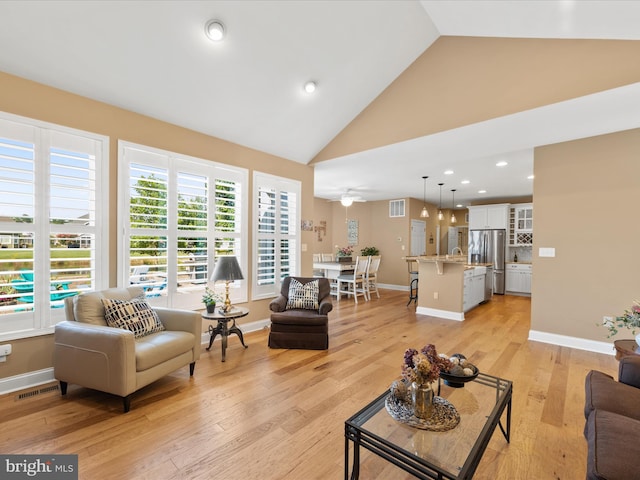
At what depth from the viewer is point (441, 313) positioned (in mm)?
5375

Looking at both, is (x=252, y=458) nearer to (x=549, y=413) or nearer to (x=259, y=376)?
(x=259, y=376)

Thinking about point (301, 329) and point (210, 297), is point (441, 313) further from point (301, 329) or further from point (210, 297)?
point (210, 297)

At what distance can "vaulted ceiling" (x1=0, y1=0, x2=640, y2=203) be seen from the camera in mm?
2396

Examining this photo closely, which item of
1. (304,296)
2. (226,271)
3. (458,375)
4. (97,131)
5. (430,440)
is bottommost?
(430,440)

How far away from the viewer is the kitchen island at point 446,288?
5.19 metres

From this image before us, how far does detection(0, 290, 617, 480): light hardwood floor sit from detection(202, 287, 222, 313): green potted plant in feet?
1.84

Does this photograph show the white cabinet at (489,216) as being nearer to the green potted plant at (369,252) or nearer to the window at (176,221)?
the green potted plant at (369,252)

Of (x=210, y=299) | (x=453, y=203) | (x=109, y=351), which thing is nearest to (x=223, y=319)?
(x=210, y=299)

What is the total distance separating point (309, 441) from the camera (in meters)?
1.97

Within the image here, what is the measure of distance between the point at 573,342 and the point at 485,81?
11.3ft

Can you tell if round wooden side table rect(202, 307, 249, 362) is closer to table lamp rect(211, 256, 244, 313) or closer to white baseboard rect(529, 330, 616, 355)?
table lamp rect(211, 256, 244, 313)

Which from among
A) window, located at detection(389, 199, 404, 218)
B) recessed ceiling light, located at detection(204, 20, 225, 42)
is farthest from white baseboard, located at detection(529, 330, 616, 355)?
recessed ceiling light, located at detection(204, 20, 225, 42)

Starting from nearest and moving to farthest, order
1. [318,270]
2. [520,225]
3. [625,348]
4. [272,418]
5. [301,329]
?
1. [272,418]
2. [625,348]
3. [301,329]
4. [318,270]
5. [520,225]

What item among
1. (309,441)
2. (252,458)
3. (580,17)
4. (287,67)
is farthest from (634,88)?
(252,458)
